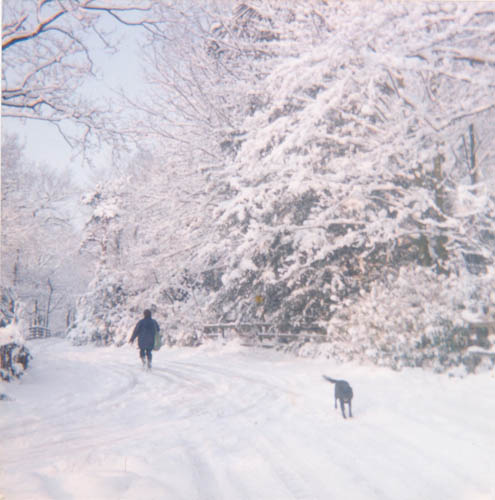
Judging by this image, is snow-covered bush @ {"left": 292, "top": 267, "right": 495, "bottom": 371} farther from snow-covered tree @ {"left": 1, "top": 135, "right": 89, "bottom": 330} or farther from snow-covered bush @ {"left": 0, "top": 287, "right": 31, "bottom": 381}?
snow-covered bush @ {"left": 0, "top": 287, "right": 31, "bottom": 381}

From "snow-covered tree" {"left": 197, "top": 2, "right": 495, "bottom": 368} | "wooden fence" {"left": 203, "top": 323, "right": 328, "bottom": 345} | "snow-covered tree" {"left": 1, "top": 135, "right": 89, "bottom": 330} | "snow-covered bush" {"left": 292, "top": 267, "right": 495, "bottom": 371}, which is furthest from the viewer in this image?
"wooden fence" {"left": 203, "top": 323, "right": 328, "bottom": 345}

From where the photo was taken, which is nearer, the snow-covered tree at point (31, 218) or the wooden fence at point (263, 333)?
the snow-covered tree at point (31, 218)

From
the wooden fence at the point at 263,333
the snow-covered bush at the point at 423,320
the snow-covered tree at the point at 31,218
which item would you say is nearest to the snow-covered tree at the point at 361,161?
the wooden fence at the point at 263,333

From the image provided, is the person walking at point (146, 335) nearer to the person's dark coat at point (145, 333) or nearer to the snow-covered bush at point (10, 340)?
the person's dark coat at point (145, 333)

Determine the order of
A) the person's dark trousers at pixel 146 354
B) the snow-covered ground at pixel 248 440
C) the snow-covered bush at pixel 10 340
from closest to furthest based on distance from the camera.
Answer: the snow-covered ground at pixel 248 440
the snow-covered bush at pixel 10 340
the person's dark trousers at pixel 146 354

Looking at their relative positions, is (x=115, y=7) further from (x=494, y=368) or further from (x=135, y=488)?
(x=494, y=368)

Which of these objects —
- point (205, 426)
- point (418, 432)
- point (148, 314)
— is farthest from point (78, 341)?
point (418, 432)

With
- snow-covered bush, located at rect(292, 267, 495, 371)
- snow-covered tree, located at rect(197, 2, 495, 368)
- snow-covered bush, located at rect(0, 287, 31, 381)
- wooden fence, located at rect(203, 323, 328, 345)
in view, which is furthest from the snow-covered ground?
wooden fence, located at rect(203, 323, 328, 345)

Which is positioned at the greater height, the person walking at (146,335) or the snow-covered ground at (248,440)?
the person walking at (146,335)

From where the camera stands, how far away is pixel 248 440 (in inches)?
214

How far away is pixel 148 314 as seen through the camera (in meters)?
12.9

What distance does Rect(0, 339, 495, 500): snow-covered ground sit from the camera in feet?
12.8

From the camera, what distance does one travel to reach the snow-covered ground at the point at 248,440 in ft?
12.8

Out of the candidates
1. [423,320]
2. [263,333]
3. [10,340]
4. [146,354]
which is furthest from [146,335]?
[423,320]
